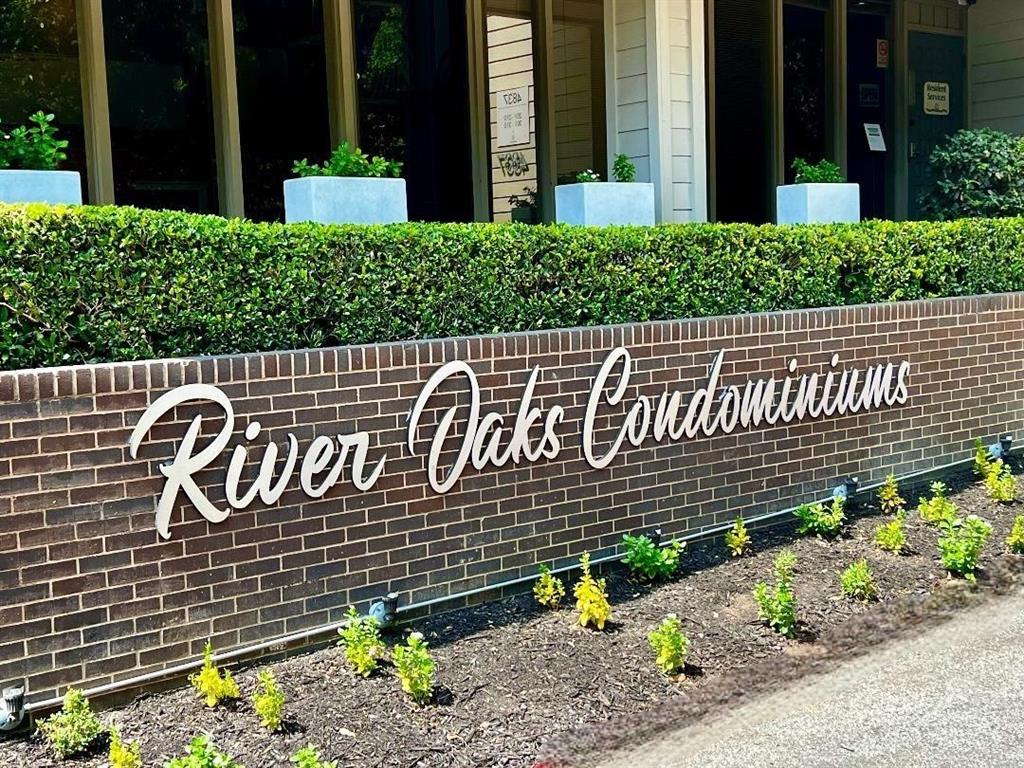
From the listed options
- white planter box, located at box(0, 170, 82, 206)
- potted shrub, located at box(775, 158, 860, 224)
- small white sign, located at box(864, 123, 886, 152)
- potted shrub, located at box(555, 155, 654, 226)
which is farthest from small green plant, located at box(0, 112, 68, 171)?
small white sign, located at box(864, 123, 886, 152)

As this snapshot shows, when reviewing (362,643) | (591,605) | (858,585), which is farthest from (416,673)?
(858,585)

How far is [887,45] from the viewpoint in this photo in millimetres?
12688

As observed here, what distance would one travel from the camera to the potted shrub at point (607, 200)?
8.46m

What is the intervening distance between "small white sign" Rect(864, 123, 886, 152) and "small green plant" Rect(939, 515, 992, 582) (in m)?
7.12

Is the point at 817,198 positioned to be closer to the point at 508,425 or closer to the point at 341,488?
the point at 508,425

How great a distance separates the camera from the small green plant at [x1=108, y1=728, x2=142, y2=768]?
12.8ft

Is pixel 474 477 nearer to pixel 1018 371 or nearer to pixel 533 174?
pixel 533 174

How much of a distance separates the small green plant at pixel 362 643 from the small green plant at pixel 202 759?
38.3 inches

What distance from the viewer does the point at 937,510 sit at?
23.3ft

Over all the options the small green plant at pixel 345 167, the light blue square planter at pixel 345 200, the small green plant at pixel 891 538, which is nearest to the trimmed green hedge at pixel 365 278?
the light blue square planter at pixel 345 200

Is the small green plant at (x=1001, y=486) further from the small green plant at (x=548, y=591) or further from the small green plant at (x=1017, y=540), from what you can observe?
the small green plant at (x=548, y=591)

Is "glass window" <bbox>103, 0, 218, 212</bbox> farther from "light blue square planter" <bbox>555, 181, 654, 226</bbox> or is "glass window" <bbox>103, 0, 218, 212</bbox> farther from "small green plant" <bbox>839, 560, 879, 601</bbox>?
"small green plant" <bbox>839, 560, 879, 601</bbox>

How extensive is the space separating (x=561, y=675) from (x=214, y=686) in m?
1.50

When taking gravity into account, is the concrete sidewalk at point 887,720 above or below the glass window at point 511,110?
below
